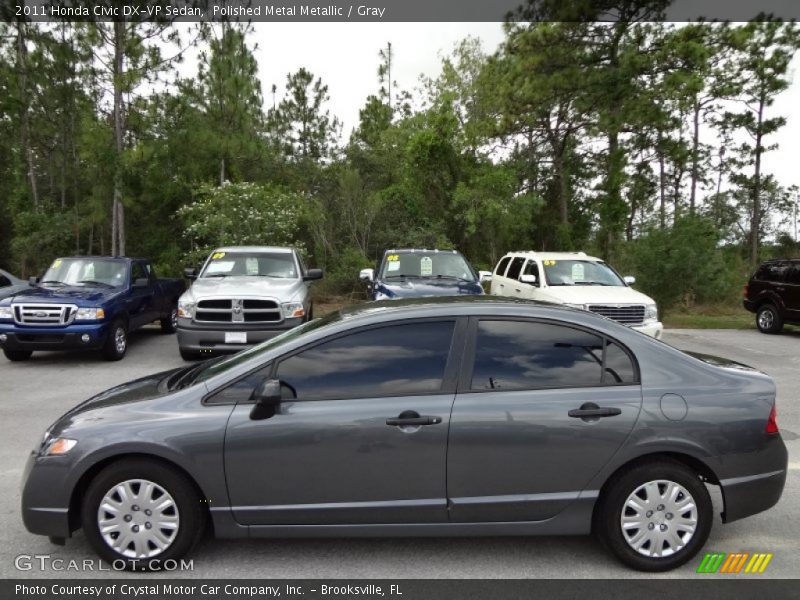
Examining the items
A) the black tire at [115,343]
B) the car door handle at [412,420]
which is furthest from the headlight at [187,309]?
the car door handle at [412,420]

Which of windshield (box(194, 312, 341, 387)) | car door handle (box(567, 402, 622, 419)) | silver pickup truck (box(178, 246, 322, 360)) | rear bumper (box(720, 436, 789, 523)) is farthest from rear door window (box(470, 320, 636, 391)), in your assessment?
silver pickup truck (box(178, 246, 322, 360))

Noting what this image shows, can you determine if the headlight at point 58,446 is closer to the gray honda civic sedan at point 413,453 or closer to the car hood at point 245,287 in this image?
the gray honda civic sedan at point 413,453

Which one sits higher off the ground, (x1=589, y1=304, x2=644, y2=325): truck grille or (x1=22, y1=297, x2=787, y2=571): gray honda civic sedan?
(x1=589, y1=304, x2=644, y2=325): truck grille

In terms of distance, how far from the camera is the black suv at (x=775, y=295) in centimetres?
1359

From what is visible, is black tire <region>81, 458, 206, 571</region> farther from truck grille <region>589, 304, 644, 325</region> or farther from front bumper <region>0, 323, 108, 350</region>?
truck grille <region>589, 304, 644, 325</region>

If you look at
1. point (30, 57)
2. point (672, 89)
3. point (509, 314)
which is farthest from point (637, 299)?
point (30, 57)

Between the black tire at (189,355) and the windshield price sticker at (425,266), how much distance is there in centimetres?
415

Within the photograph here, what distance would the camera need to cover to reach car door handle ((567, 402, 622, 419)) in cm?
340

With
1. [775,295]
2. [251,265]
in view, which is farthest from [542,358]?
[775,295]

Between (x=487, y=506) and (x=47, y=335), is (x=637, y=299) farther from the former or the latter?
(x=47, y=335)

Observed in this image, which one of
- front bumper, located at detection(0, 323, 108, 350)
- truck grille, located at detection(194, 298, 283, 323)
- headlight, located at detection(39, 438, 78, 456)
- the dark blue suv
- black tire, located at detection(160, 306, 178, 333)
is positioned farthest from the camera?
black tire, located at detection(160, 306, 178, 333)

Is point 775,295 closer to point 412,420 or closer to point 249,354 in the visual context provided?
point 412,420

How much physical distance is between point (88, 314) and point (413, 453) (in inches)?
307

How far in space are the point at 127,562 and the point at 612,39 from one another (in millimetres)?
19251
